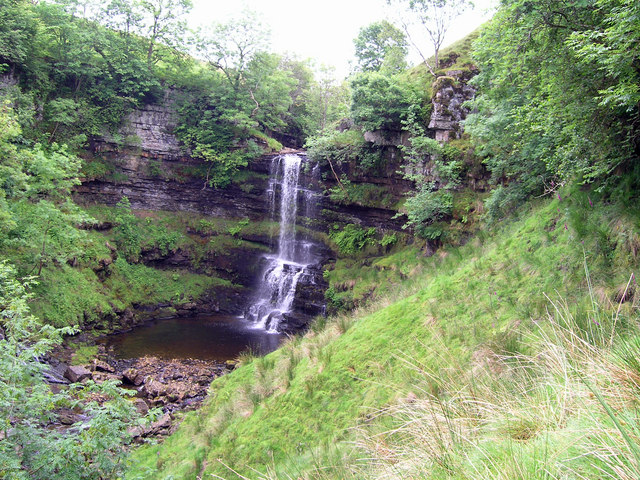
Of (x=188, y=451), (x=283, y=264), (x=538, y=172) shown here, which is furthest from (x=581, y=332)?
(x=283, y=264)

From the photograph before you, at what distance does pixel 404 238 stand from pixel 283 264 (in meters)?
6.39

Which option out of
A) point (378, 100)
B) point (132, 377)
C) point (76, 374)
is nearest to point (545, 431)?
point (132, 377)

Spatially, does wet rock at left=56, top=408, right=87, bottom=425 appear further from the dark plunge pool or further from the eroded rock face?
the eroded rock face

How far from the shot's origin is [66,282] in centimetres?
1484

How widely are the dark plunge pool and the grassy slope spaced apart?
6.62 m

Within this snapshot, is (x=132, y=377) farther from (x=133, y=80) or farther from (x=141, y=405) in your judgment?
(x=133, y=80)

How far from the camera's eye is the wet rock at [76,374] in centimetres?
1091

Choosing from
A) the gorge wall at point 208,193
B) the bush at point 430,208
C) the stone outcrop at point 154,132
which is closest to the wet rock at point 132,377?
the gorge wall at point 208,193

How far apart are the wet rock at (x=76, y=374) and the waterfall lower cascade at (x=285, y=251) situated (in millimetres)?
7620

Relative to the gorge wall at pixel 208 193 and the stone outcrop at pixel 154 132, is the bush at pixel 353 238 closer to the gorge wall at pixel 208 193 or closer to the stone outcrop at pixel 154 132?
the gorge wall at pixel 208 193

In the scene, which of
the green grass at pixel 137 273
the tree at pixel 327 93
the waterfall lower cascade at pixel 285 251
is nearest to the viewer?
the green grass at pixel 137 273

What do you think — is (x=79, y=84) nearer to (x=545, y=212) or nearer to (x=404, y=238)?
(x=404, y=238)

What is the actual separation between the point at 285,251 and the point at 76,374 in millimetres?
11521

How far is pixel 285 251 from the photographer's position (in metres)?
20.6
